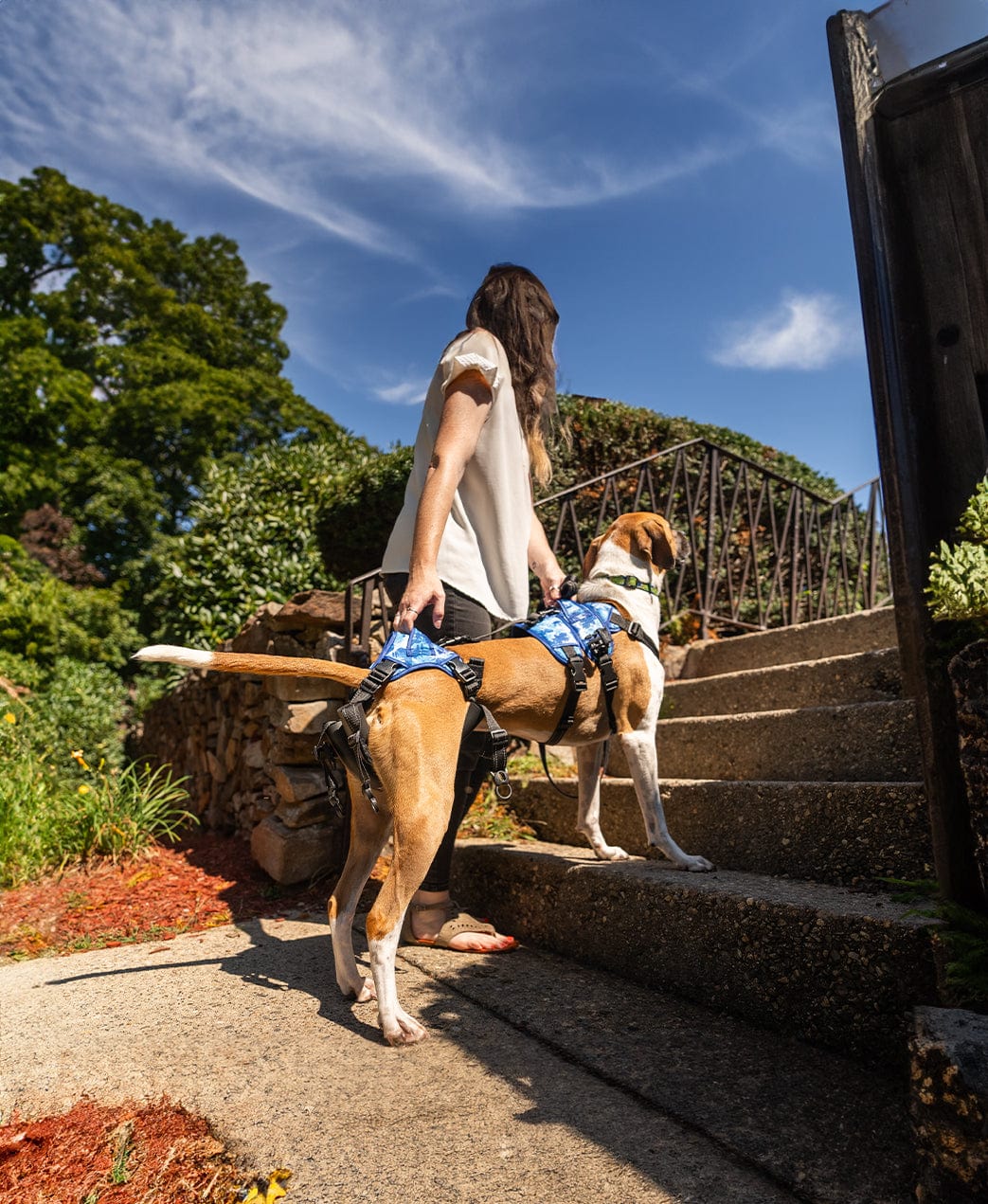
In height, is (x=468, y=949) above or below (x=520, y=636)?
below

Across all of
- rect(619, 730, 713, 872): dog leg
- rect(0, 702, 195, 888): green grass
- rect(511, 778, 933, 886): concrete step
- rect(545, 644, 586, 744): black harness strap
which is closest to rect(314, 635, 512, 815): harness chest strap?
rect(545, 644, 586, 744): black harness strap

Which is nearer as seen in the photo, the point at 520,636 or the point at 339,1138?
the point at 339,1138

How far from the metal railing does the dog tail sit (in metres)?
3.05

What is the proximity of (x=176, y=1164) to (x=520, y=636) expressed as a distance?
1.77 metres

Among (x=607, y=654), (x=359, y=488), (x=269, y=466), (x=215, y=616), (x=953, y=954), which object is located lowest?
(x=953, y=954)

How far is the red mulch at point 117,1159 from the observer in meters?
1.54

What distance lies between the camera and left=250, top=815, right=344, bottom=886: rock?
3863mm

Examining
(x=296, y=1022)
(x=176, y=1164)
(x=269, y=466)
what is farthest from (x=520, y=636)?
(x=269, y=466)

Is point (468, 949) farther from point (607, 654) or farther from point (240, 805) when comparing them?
point (240, 805)

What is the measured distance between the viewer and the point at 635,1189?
4.68 ft

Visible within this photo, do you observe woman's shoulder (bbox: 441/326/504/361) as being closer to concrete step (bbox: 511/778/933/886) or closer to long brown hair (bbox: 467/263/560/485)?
long brown hair (bbox: 467/263/560/485)

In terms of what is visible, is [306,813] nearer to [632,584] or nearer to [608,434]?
[632,584]

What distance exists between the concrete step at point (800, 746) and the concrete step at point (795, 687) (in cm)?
39

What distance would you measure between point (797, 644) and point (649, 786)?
2.31m
